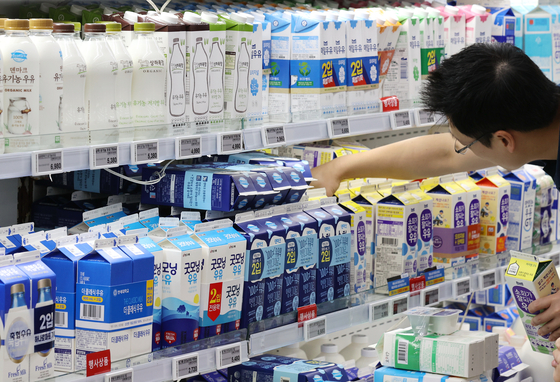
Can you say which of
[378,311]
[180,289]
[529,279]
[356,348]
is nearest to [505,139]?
[529,279]

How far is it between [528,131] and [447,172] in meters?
0.90

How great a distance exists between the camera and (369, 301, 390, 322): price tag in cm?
242

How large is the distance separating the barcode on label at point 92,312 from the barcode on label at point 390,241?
1.24m

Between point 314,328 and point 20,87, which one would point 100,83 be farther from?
point 314,328

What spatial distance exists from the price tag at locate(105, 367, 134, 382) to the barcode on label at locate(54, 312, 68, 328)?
157mm

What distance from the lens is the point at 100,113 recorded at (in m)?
1.84

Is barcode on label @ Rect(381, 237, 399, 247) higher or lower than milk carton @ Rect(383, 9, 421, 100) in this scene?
lower

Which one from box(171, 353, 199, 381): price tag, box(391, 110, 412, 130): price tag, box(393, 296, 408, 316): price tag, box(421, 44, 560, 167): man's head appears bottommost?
box(393, 296, 408, 316): price tag

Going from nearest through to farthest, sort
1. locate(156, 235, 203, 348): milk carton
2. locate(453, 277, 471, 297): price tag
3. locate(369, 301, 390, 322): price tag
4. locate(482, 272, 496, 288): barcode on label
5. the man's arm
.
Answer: locate(156, 235, 203, 348): milk carton < locate(369, 301, 390, 322): price tag < the man's arm < locate(453, 277, 471, 297): price tag < locate(482, 272, 496, 288): barcode on label

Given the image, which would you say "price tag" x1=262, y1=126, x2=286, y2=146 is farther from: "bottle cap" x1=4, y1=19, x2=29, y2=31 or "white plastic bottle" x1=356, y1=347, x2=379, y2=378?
"white plastic bottle" x1=356, y1=347, x2=379, y2=378

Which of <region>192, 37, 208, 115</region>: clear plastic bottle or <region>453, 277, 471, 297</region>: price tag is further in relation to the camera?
<region>453, 277, 471, 297</region>: price tag

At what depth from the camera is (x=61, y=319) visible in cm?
170

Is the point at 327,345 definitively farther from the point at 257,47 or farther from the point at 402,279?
the point at 257,47

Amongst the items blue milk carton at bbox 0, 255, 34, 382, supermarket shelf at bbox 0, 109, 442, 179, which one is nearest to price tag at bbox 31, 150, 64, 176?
supermarket shelf at bbox 0, 109, 442, 179
